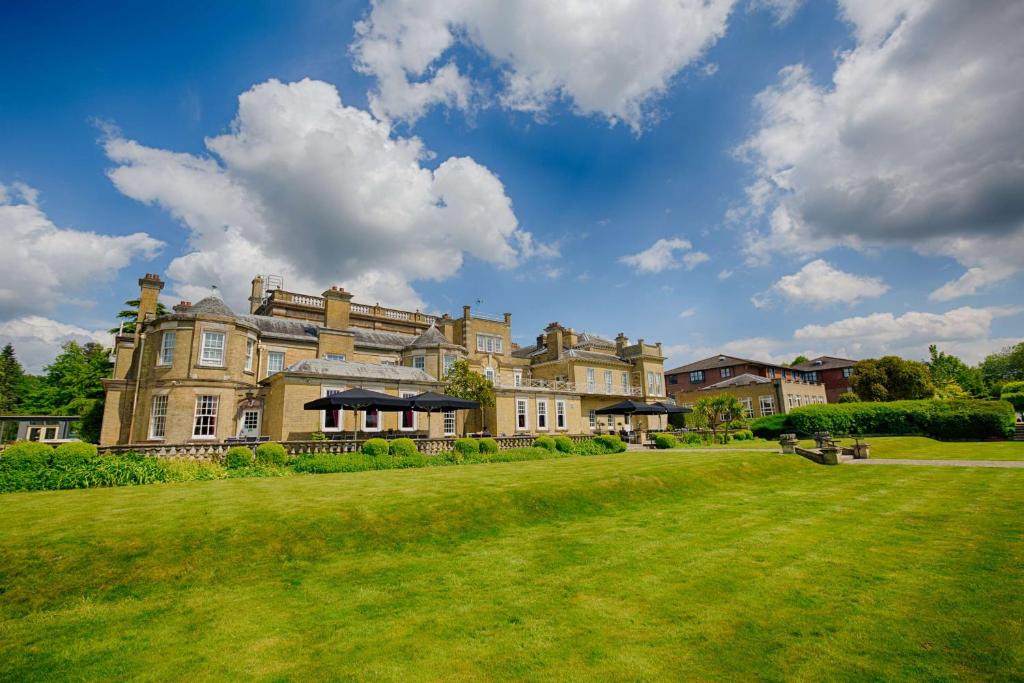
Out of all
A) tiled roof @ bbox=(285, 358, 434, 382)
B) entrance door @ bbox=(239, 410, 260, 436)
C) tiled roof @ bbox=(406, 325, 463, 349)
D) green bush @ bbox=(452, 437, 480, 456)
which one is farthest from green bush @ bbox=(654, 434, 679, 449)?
entrance door @ bbox=(239, 410, 260, 436)

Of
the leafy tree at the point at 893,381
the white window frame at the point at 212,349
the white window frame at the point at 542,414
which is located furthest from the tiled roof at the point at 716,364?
the white window frame at the point at 212,349

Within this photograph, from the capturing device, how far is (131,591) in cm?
714

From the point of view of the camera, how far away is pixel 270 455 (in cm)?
1798

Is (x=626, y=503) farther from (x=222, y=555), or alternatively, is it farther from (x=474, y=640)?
(x=222, y=555)

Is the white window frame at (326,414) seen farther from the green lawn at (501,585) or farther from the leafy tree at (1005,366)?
the leafy tree at (1005,366)

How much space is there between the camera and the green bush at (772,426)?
38.3 meters

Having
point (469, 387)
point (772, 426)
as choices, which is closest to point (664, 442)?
point (469, 387)

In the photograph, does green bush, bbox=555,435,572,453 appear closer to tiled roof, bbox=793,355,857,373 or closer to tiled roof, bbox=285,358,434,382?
tiled roof, bbox=285,358,434,382

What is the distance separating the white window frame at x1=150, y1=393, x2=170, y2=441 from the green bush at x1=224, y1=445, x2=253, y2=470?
450 inches

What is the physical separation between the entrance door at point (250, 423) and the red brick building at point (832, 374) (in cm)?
7202

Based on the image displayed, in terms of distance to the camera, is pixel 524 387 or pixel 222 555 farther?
pixel 524 387

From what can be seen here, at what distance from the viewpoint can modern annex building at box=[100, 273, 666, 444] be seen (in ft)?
86.5

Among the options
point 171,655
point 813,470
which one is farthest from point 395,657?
point 813,470

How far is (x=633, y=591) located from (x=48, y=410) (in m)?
68.2
